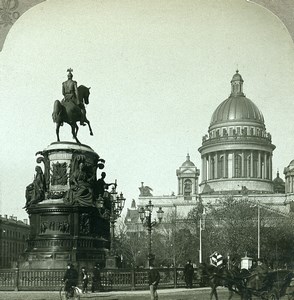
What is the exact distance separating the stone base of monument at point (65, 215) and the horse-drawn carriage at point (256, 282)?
338 inches

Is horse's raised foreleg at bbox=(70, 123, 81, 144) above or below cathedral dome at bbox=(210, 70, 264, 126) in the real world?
below

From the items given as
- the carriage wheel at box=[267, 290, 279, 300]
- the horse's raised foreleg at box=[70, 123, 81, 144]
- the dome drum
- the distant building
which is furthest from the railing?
the dome drum

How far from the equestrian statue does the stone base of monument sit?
89cm

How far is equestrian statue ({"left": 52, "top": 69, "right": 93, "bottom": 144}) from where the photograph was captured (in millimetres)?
28156

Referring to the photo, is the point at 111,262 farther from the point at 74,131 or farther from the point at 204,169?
the point at 204,169

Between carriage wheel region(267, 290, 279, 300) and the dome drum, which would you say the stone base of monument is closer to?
carriage wheel region(267, 290, 279, 300)

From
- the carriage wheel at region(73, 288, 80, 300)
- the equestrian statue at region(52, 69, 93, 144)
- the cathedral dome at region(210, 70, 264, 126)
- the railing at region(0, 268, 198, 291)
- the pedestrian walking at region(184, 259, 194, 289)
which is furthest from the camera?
the cathedral dome at region(210, 70, 264, 126)

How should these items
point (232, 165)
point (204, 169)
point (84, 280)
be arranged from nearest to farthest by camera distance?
point (84, 280) → point (232, 165) → point (204, 169)

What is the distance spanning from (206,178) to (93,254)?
101724mm

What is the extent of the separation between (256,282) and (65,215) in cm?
1004

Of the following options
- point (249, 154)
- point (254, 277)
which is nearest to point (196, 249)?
point (249, 154)

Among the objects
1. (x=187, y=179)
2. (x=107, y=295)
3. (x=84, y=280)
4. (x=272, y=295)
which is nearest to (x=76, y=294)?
(x=107, y=295)

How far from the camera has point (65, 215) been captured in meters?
28.2

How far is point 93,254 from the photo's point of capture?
28.3m
